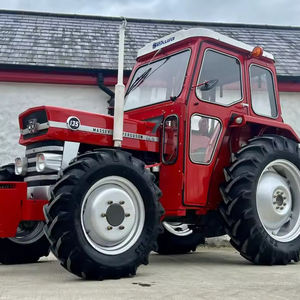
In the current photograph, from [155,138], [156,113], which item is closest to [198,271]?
[155,138]

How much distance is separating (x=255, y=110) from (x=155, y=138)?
1.42 metres

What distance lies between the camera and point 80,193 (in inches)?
153

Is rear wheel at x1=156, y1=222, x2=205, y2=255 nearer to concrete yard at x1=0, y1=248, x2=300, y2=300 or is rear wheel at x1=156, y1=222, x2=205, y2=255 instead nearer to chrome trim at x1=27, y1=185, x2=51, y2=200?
concrete yard at x1=0, y1=248, x2=300, y2=300

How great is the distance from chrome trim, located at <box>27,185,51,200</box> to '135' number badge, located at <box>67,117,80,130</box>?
0.63m

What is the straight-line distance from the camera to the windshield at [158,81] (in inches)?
209

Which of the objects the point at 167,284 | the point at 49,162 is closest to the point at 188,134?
the point at 49,162

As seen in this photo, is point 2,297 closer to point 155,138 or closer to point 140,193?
point 140,193

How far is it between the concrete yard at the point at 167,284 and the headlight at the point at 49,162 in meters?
1.02

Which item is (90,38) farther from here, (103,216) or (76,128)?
(103,216)

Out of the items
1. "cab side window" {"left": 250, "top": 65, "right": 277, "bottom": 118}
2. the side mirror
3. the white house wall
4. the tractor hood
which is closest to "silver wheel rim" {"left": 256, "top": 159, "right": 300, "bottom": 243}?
"cab side window" {"left": 250, "top": 65, "right": 277, "bottom": 118}

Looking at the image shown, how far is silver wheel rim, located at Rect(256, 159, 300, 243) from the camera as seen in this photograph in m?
5.19

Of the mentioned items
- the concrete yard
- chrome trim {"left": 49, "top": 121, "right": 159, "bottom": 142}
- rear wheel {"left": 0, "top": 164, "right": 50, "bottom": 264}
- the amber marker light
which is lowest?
the concrete yard

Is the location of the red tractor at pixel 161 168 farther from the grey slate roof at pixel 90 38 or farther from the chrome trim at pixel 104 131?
the grey slate roof at pixel 90 38

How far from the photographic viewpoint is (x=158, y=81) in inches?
219
